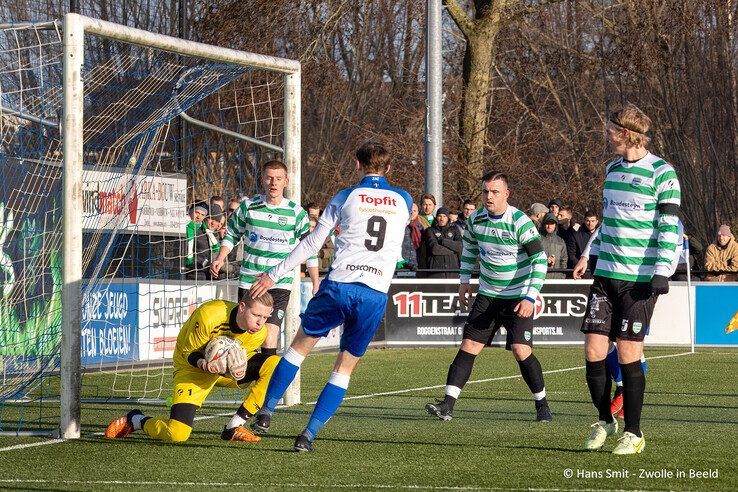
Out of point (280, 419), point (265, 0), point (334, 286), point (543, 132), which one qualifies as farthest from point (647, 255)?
point (543, 132)

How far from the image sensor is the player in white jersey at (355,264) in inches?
301

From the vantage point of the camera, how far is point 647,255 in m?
7.65

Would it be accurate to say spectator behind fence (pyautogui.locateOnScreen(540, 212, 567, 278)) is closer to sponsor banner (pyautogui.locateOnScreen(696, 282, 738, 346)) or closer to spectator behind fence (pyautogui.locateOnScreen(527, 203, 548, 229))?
spectator behind fence (pyautogui.locateOnScreen(527, 203, 548, 229))

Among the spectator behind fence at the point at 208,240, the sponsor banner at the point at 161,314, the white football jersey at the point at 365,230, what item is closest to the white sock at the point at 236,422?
the white football jersey at the point at 365,230

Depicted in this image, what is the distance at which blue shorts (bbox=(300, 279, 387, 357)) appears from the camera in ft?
25.1

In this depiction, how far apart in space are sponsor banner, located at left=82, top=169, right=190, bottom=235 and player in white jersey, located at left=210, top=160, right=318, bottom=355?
142 cm

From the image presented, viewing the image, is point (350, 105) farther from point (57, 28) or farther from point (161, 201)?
point (57, 28)

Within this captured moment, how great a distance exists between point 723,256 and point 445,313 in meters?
4.61

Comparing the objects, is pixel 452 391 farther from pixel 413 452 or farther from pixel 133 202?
pixel 133 202

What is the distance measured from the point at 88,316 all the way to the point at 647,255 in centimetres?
777

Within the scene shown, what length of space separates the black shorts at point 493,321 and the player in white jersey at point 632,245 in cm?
208

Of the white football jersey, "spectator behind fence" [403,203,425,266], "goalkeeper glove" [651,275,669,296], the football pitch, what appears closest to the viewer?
the football pitch

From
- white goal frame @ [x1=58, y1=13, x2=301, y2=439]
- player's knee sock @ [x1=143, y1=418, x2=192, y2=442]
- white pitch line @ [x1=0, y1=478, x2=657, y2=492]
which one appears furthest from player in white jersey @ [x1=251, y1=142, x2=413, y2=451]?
white goal frame @ [x1=58, y1=13, x2=301, y2=439]

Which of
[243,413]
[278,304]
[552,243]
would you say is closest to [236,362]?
[243,413]
